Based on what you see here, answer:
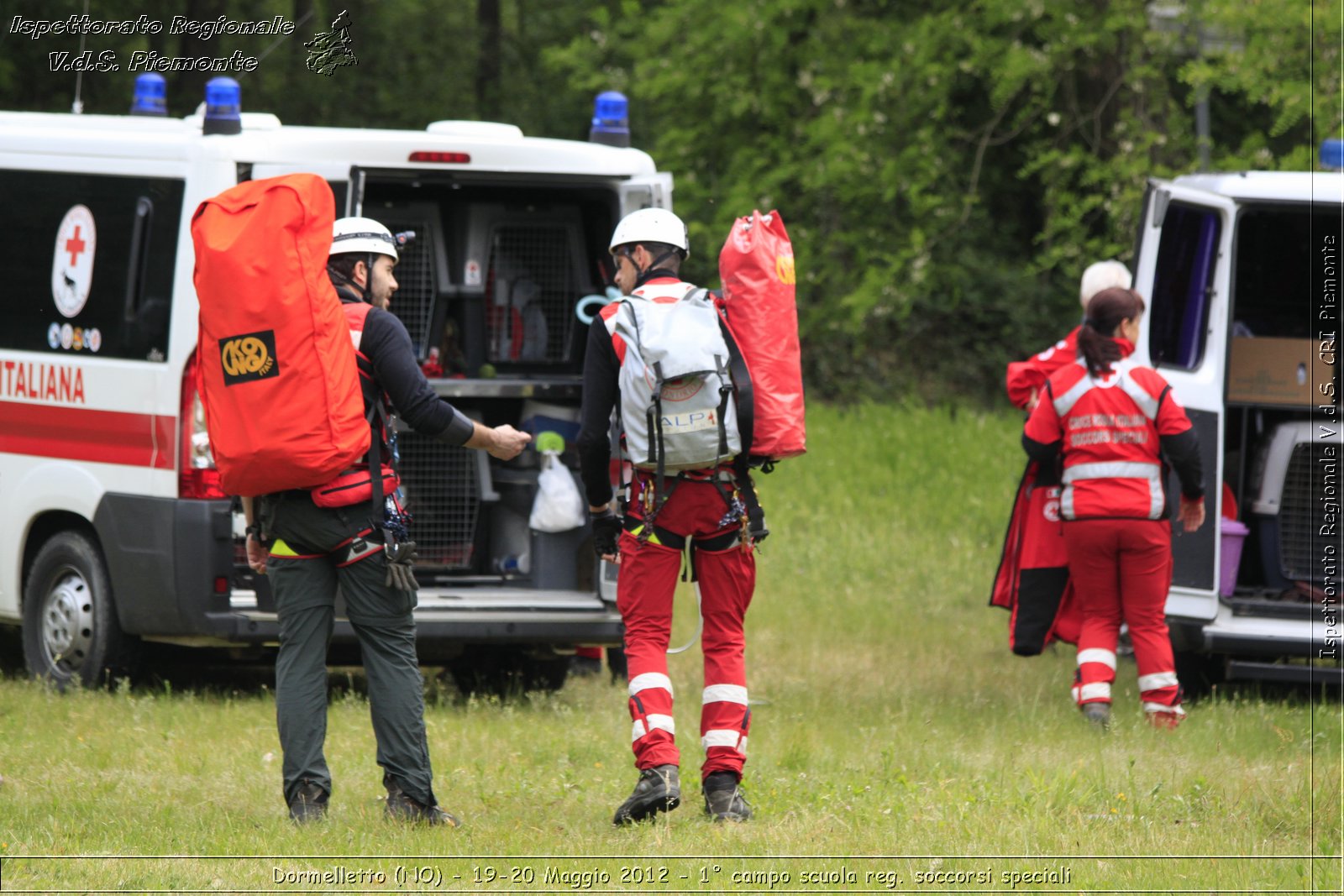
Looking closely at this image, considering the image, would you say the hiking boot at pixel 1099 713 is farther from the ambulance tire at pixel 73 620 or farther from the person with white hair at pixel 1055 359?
the ambulance tire at pixel 73 620

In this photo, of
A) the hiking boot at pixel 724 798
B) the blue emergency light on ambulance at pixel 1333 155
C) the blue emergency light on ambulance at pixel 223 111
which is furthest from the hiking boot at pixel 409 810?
the blue emergency light on ambulance at pixel 1333 155

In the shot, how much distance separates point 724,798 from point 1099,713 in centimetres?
262

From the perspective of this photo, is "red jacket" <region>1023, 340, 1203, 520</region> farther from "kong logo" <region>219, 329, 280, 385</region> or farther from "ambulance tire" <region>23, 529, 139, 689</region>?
"ambulance tire" <region>23, 529, 139, 689</region>

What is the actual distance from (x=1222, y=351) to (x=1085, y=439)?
0.96 metres

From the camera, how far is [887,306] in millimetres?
16141

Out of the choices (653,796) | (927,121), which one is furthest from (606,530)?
(927,121)

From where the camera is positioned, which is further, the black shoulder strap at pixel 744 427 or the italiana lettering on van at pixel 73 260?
the italiana lettering on van at pixel 73 260

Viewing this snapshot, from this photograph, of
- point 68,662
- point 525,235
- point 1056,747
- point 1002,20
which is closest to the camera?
point 1056,747

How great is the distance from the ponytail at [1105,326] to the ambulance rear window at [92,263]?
3825mm

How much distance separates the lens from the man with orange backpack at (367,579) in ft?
17.9

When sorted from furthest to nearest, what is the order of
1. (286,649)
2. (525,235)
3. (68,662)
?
1. (525,235)
2. (68,662)
3. (286,649)

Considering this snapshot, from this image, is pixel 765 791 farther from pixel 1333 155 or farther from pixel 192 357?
pixel 1333 155

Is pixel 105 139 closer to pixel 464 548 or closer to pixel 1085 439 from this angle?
pixel 464 548

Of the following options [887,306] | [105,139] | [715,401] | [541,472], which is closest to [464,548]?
[541,472]
